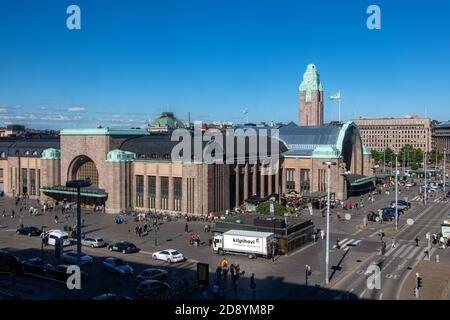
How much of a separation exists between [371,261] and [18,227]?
133 feet

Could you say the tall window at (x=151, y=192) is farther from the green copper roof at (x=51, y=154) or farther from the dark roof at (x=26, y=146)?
the dark roof at (x=26, y=146)

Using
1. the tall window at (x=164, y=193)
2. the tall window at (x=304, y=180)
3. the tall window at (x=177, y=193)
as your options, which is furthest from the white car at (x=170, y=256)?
the tall window at (x=304, y=180)

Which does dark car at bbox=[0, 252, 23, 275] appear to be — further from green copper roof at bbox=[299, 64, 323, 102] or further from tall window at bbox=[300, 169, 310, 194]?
green copper roof at bbox=[299, 64, 323, 102]

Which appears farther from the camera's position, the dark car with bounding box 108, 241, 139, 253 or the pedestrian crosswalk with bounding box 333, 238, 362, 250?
the pedestrian crosswalk with bounding box 333, 238, 362, 250

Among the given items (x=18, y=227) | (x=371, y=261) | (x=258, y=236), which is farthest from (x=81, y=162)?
(x=371, y=261)

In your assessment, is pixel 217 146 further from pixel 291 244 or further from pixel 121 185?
pixel 291 244

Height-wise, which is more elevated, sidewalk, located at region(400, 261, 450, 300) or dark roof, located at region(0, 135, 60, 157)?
dark roof, located at region(0, 135, 60, 157)

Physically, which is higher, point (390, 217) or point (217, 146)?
point (217, 146)

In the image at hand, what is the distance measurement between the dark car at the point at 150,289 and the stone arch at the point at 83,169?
45704 mm

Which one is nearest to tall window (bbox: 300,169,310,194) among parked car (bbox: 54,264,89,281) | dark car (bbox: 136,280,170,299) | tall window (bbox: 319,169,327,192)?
tall window (bbox: 319,169,327,192)

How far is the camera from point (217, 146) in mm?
66438

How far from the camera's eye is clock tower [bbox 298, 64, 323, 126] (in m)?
116

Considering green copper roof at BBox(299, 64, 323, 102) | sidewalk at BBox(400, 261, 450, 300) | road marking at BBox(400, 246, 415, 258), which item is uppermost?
green copper roof at BBox(299, 64, 323, 102)

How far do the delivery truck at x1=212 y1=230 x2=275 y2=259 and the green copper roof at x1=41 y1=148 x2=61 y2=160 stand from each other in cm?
4447
